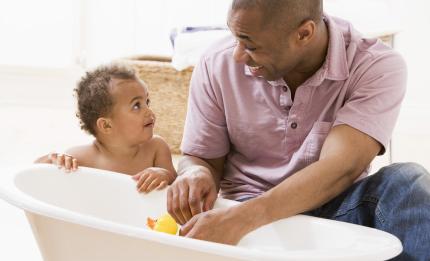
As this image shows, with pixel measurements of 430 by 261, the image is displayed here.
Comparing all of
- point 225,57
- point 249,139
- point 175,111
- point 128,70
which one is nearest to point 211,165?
point 249,139

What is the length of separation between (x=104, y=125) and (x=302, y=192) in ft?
2.11

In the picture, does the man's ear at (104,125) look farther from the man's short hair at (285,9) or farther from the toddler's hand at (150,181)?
the man's short hair at (285,9)

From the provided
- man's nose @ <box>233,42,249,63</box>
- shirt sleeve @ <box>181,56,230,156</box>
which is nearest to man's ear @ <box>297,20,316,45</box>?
man's nose @ <box>233,42,249,63</box>

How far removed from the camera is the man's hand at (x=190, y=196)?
1107 mm

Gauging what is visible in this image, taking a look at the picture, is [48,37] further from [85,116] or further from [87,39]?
[85,116]

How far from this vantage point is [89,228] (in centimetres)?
95

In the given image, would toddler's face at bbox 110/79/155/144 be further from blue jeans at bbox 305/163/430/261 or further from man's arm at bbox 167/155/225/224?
blue jeans at bbox 305/163/430/261

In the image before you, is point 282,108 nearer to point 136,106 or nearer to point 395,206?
point 395,206

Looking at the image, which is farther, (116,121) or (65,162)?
(116,121)

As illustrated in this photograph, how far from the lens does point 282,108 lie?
1.26 metres

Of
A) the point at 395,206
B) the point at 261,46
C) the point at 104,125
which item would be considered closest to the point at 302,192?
the point at 395,206

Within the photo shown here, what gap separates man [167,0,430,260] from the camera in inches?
41.5

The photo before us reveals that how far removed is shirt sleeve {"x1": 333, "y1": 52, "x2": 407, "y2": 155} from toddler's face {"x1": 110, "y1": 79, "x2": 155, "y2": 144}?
528mm

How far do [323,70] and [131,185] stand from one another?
447 millimetres
